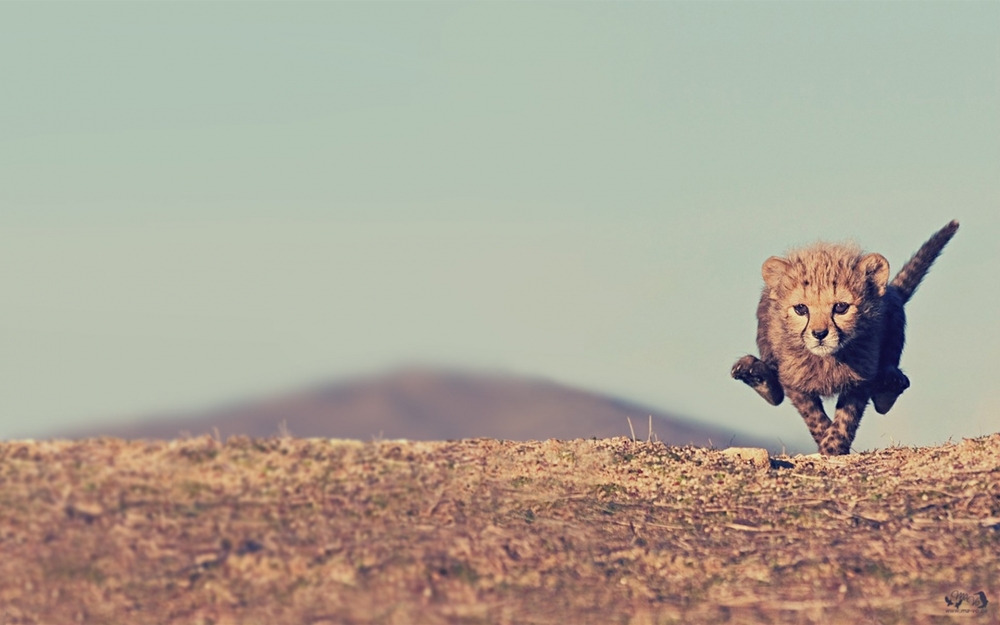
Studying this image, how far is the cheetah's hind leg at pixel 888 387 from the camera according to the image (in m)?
13.8

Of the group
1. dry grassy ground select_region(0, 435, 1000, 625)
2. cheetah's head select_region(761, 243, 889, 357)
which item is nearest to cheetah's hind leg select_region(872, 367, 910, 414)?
cheetah's head select_region(761, 243, 889, 357)

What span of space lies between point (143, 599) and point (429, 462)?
9.03 ft

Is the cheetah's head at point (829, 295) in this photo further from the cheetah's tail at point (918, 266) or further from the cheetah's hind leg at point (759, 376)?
the cheetah's tail at point (918, 266)

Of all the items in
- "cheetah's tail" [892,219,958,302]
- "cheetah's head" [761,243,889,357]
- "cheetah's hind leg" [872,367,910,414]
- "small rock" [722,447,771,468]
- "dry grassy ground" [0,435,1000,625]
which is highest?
"cheetah's tail" [892,219,958,302]

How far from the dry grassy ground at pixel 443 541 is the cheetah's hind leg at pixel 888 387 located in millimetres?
3685

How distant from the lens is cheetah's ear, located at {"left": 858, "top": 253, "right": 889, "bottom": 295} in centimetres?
1315

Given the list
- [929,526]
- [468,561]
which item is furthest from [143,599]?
[929,526]

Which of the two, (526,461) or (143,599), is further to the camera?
(526,461)

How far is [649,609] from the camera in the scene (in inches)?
288

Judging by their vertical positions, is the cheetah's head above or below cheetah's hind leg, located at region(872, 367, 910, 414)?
above

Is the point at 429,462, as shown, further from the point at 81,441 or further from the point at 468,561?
the point at 81,441

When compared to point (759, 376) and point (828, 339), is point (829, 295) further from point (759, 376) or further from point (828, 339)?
point (759, 376)

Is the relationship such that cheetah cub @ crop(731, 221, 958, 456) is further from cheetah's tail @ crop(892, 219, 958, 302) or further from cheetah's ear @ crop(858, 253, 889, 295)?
cheetah's tail @ crop(892, 219, 958, 302)

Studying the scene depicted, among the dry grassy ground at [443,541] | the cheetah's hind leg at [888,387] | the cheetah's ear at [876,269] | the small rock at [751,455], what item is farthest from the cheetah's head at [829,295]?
the dry grassy ground at [443,541]
